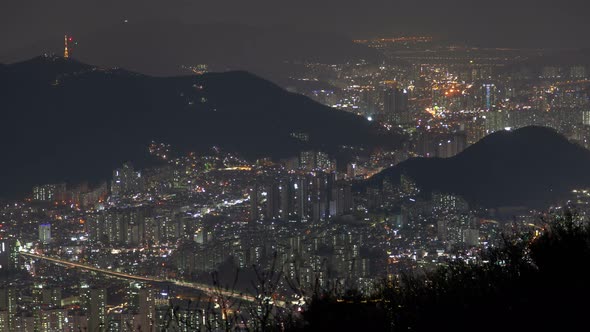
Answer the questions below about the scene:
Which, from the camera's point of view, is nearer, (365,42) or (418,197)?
(418,197)

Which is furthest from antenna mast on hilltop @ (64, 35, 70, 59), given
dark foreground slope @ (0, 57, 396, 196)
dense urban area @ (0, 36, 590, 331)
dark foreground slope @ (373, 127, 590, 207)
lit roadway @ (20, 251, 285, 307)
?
lit roadway @ (20, 251, 285, 307)

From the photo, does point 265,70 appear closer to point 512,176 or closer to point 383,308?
point 512,176

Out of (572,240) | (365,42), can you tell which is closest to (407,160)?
(365,42)

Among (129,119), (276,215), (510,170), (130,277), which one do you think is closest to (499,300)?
(130,277)

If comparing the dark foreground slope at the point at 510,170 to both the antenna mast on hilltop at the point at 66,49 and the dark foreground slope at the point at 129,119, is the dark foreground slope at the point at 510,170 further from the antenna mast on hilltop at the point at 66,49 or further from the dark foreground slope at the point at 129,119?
the antenna mast on hilltop at the point at 66,49

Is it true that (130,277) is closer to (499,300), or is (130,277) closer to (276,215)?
(276,215)

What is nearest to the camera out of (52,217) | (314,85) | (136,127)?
(52,217)

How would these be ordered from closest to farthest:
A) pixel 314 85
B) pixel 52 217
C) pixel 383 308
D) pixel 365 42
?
pixel 383 308
pixel 52 217
pixel 314 85
pixel 365 42
